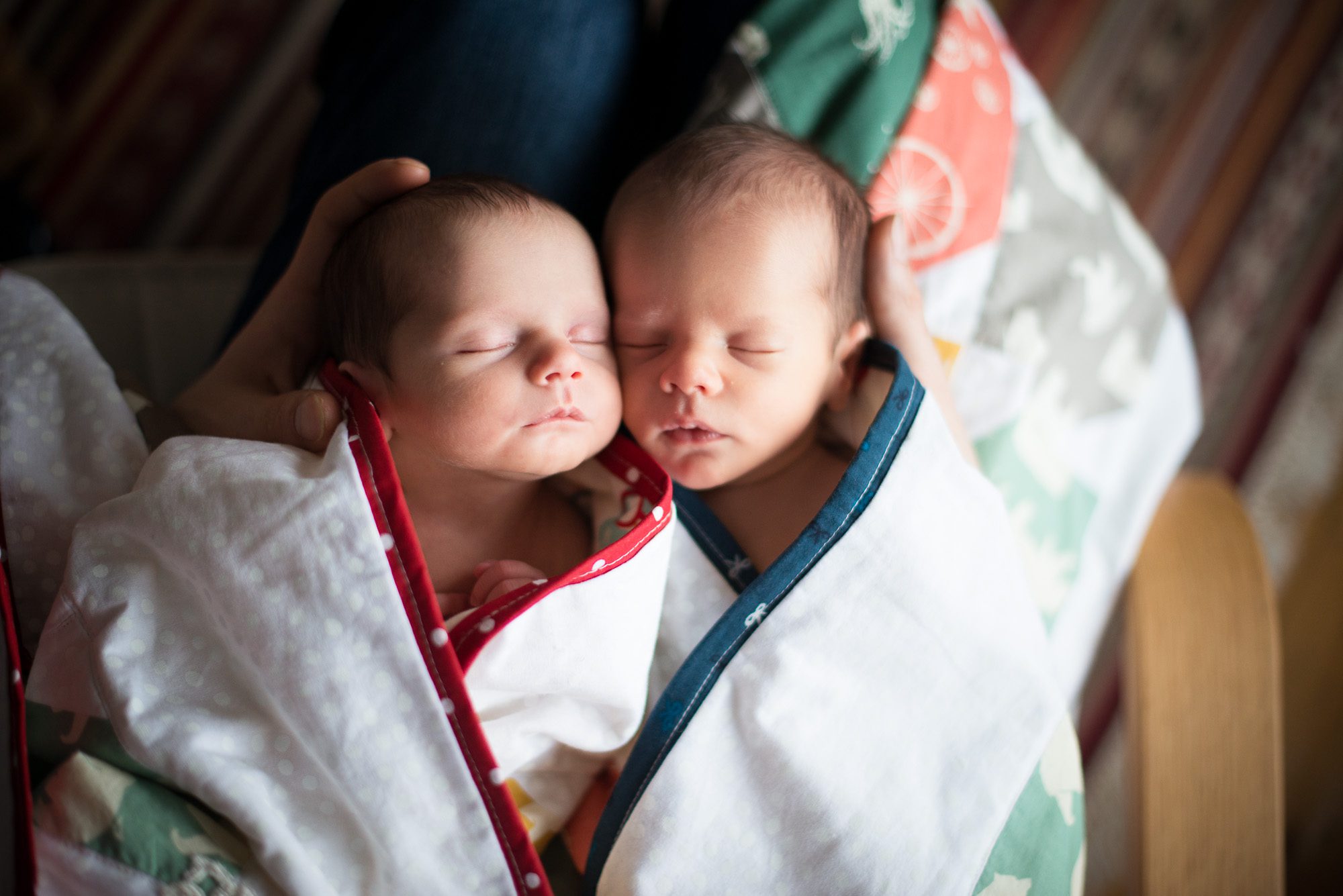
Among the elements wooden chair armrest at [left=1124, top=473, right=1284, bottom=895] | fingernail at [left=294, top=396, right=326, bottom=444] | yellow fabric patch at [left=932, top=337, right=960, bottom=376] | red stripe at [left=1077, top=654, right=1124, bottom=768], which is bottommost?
red stripe at [left=1077, top=654, right=1124, bottom=768]

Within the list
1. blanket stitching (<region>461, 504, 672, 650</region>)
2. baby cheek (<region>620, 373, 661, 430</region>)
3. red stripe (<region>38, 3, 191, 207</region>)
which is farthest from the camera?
red stripe (<region>38, 3, 191, 207</region>)

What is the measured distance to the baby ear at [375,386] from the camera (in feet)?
2.67

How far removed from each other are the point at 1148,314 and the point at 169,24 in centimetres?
195

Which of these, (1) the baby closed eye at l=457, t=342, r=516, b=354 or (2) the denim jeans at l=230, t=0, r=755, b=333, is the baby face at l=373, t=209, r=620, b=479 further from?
(2) the denim jeans at l=230, t=0, r=755, b=333

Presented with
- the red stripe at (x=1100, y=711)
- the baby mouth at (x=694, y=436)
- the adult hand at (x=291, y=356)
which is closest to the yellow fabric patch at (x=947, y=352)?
the baby mouth at (x=694, y=436)

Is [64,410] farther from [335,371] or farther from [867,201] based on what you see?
[867,201]

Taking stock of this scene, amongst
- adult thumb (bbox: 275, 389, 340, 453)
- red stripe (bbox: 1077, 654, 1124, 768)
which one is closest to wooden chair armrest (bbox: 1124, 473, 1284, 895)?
red stripe (bbox: 1077, 654, 1124, 768)

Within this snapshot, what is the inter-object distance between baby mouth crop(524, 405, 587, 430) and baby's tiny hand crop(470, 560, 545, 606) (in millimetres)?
144

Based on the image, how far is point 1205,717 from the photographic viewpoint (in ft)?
3.45

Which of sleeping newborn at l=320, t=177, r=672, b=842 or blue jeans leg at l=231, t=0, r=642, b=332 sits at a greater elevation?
blue jeans leg at l=231, t=0, r=642, b=332

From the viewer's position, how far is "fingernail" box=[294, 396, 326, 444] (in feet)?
2.57

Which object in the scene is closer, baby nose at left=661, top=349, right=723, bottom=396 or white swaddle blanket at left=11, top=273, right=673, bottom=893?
white swaddle blanket at left=11, top=273, right=673, bottom=893

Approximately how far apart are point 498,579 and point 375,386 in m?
0.22

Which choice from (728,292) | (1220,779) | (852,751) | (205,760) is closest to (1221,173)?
(1220,779)
